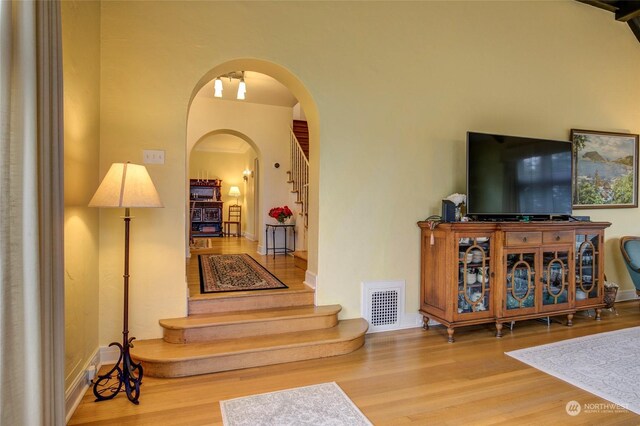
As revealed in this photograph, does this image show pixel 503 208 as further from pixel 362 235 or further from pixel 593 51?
pixel 593 51

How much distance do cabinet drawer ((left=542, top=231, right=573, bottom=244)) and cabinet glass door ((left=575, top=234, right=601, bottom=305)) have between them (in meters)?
0.21

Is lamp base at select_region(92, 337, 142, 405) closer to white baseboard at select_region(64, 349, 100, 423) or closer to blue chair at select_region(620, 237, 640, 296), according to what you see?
white baseboard at select_region(64, 349, 100, 423)

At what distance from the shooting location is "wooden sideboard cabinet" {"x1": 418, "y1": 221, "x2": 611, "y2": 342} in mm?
3363

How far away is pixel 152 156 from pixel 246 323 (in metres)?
1.65

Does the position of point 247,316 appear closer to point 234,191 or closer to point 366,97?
Answer: point 366,97

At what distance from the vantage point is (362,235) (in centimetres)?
362

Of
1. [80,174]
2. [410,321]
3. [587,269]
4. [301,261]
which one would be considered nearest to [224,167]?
[301,261]

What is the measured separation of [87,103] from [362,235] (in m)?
2.63

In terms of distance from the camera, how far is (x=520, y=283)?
11.7ft

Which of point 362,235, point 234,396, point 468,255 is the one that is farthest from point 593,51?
point 234,396

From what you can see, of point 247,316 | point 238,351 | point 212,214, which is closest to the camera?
point 238,351

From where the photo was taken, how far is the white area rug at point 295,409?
2059 mm

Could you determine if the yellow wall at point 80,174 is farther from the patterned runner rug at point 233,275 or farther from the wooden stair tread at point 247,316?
the patterned runner rug at point 233,275

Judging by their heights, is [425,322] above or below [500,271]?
below
